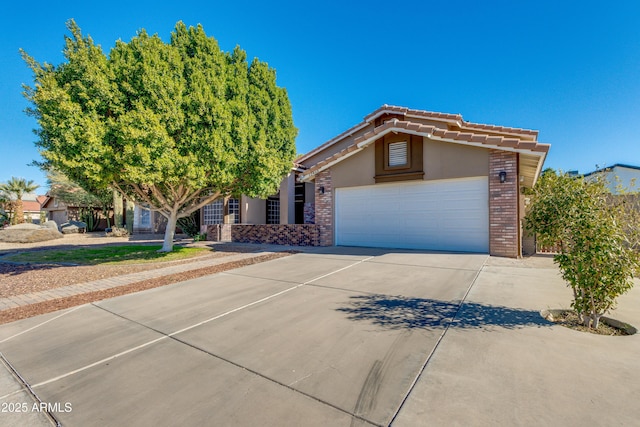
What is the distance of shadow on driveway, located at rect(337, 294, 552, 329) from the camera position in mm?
3541

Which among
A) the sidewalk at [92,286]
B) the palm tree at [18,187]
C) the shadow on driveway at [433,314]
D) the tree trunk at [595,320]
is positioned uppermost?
the palm tree at [18,187]

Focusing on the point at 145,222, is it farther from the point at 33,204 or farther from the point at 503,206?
the point at 33,204

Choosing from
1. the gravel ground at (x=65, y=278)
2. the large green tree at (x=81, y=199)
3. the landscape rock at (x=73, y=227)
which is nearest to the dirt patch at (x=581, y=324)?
the gravel ground at (x=65, y=278)

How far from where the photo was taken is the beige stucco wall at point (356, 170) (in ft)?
35.7

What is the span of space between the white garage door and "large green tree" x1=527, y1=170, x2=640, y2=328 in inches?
194

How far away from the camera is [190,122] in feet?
28.2

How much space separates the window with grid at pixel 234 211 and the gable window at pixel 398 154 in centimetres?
1012

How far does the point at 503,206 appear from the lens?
8.33 metres

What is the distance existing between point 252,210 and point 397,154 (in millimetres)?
9938

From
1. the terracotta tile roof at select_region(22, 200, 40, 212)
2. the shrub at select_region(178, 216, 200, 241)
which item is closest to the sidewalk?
the shrub at select_region(178, 216, 200, 241)

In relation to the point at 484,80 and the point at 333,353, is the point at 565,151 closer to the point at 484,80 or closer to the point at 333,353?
the point at 484,80

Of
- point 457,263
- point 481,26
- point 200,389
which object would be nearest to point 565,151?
point 481,26

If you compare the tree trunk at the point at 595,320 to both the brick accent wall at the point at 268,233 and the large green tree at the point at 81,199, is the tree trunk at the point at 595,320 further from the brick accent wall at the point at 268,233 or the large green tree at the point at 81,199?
the large green tree at the point at 81,199

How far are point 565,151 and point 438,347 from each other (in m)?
18.5
